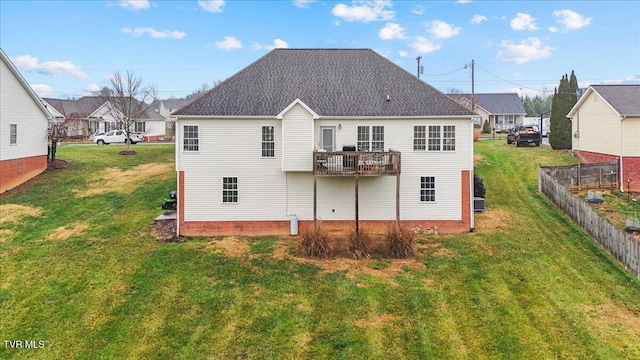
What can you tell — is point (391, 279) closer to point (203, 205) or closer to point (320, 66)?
point (203, 205)

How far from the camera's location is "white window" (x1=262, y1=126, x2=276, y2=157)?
19.8 metres

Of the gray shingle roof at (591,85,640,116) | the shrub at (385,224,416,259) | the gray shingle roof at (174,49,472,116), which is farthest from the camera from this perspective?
the gray shingle roof at (591,85,640,116)

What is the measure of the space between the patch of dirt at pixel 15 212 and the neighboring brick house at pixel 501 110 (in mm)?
58188

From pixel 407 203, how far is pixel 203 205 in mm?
9831

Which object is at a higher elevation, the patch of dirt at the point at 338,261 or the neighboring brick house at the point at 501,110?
the neighboring brick house at the point at 501,110

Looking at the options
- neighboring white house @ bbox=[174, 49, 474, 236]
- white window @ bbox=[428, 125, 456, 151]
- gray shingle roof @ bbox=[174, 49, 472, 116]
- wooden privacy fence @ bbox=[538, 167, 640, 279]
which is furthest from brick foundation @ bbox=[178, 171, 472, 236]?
wooden privacy fence @ bbox=[538, 167, 640, 279]

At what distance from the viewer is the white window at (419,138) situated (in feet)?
65.3

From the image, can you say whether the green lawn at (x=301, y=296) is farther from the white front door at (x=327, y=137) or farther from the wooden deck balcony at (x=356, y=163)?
the white front door at (x=327, y=137)

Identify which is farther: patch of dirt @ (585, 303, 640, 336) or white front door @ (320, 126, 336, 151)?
white front door @ (320, 126, 336, 151)

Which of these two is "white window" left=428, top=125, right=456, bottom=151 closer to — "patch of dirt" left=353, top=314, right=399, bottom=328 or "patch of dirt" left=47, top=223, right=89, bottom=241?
"patch of dirt" left=353, top=314, right=399, bottom=328

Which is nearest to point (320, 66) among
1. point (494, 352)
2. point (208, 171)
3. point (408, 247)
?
point (208, 171)

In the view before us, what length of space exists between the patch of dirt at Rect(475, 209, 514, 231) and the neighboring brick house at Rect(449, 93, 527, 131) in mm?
45234

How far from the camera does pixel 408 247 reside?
17.4 m

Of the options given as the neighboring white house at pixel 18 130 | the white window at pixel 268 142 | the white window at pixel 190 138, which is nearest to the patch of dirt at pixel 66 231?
the white window at pixel 190 138
